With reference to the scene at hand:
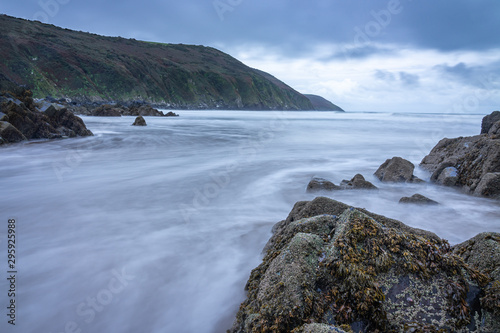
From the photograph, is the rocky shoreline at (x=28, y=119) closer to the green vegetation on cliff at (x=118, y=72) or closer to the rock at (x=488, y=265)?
the rock at (x=488, y=265)

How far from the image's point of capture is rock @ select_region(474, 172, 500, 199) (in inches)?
222

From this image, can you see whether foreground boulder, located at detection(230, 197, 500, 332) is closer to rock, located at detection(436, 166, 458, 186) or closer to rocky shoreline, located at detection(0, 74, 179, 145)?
rock, located at detection(436, 166, 458, 186)

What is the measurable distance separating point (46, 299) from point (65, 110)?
14.9m

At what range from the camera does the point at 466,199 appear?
238 inches

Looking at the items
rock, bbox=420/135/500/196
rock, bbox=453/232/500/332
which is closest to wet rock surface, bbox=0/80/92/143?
rock, bbox=453/232/500/332

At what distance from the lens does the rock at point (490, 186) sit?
5.64m

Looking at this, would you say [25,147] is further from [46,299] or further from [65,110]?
[46,299]

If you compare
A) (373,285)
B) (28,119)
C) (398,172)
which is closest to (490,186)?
(398,172)

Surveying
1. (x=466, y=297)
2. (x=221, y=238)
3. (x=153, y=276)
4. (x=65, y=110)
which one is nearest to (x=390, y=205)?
(x=221, y=238)

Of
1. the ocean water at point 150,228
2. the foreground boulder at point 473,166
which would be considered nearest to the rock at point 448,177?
the foreground boulder at point 473,166

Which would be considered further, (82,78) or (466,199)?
(82,78)

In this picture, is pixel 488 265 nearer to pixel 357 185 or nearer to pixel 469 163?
pixel 357 185

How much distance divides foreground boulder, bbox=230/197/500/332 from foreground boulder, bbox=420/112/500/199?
481 cm

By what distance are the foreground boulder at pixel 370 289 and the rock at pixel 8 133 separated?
12.9m
